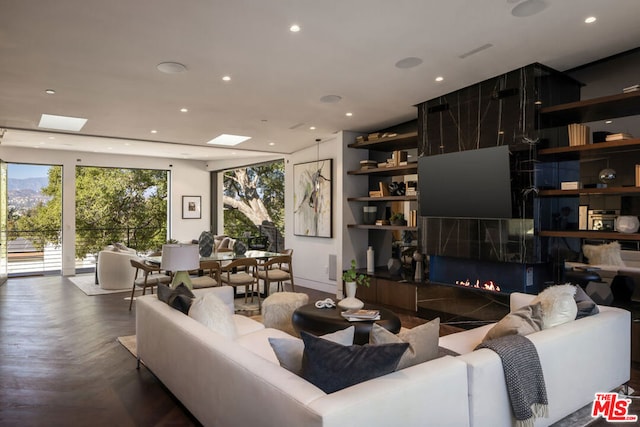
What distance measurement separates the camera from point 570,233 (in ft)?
13.1

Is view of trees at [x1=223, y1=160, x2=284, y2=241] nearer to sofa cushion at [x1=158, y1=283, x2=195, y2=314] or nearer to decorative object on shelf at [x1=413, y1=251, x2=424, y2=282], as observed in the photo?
decorative object on shelf at [x1=413, y1=251, x2=424, y2=282]

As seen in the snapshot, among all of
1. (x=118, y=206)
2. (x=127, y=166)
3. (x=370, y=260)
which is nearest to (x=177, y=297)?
(x=370, y=260)

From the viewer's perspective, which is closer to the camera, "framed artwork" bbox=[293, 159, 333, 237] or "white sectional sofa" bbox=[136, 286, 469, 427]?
"white sectional sofa" bbox=[136, 286, 469, 427]

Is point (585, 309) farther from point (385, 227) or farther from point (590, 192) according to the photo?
point (385, 227)

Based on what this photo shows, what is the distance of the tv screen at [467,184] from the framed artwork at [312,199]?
2397mm

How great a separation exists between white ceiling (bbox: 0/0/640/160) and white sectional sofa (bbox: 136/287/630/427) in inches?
84.9

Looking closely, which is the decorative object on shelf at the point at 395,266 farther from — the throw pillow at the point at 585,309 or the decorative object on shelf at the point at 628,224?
the throw pillow at the point at 585,309

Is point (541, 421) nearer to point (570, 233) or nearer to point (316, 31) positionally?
point (570, 233)

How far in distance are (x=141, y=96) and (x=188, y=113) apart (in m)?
0.87

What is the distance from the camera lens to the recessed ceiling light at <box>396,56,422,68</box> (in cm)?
380

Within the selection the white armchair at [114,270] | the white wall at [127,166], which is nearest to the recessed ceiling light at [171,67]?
the white armchair at [114,270]

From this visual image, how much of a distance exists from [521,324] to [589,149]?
7.35 ft

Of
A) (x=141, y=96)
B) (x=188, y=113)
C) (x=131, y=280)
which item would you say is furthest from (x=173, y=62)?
(x=131, y=280)

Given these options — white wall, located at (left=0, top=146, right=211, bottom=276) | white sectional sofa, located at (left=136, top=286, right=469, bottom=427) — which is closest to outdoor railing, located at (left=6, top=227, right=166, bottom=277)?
white wall, located at (left=0, top=146, right=211, bottom=276)
